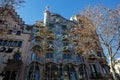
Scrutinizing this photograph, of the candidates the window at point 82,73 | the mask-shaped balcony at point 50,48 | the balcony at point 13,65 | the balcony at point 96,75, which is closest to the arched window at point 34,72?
the balcony at point 13,65

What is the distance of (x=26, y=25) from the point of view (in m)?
30.9

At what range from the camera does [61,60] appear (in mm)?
25891

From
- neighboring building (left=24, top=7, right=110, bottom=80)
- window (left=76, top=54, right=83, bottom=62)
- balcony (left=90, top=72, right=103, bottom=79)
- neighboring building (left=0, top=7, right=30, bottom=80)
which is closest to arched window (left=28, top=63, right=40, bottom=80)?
neighboring building (left=24, top=7, right=110, bottom=80)

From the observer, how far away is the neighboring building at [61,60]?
23.5 meters

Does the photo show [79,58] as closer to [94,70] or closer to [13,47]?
[94,70]

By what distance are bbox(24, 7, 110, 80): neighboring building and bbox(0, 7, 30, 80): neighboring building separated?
1272 mm

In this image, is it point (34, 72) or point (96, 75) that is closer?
point (34, 72)

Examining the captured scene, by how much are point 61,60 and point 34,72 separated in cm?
564

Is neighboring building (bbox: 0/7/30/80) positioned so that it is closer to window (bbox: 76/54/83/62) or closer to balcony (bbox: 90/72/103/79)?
window (bbox: 76/54/83/62)

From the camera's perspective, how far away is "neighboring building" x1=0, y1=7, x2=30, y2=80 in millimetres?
21894

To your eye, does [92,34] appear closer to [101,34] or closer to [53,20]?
[101,34]

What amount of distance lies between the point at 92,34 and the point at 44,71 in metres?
10.8

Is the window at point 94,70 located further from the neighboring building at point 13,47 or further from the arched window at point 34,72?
the neighboring building at point 13,47

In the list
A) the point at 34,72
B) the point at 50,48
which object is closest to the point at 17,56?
the point at 34,72
